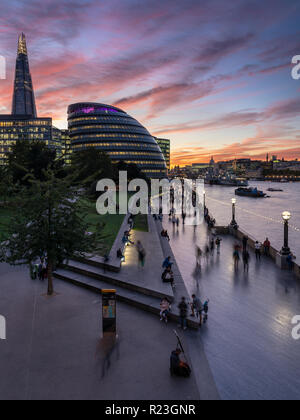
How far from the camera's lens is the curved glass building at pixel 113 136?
11281 centimetres

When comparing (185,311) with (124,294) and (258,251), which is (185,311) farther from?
(258,251)

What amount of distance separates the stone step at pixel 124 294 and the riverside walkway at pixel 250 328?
131 cm

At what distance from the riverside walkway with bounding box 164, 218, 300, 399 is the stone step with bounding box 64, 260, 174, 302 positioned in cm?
231

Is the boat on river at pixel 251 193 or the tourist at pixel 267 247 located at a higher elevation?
the boat on river at pixel 251 193

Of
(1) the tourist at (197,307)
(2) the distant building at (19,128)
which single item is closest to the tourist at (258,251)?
(1) the tourist at (197,307)

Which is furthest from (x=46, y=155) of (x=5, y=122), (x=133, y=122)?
(x=5, y=122)

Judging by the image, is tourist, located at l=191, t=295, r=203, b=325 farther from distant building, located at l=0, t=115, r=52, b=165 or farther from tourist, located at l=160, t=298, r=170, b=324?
distant building, located at l=0, t=115, r=52, b=165

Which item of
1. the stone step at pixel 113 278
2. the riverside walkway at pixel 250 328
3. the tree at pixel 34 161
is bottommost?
the riverside walkway at pixel 250 328

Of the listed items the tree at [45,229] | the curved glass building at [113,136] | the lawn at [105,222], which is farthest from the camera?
the curved glass building at [113,136]

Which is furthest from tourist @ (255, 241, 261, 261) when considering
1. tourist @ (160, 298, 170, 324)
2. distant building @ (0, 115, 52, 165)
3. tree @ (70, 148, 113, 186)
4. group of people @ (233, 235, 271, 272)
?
distant building @ (0, 115, 52, 165)

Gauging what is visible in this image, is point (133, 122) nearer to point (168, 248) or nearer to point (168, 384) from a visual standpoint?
point (168, 248)

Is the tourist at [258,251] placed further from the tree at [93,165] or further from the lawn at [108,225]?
the tree at [93,165]

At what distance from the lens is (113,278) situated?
1404 cm
